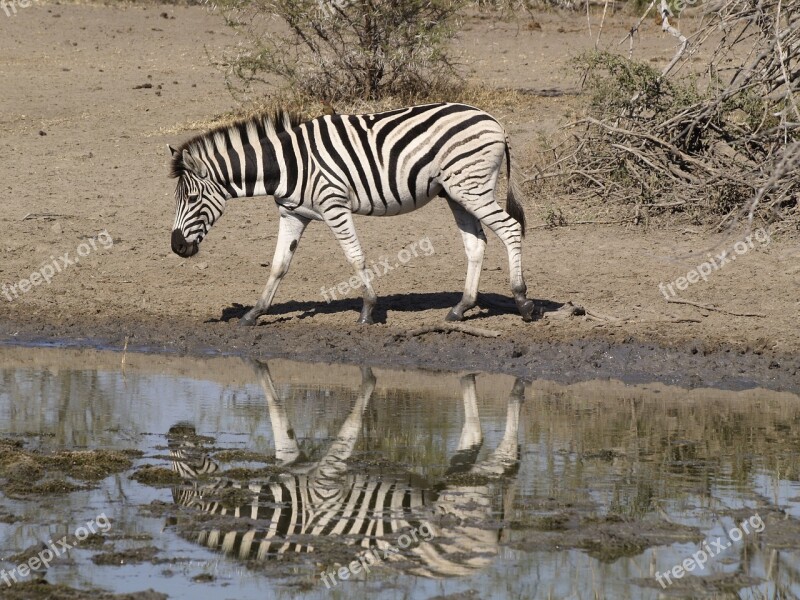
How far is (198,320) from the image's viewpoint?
1057 centimetres

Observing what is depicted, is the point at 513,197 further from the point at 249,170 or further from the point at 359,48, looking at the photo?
the point at 359,48

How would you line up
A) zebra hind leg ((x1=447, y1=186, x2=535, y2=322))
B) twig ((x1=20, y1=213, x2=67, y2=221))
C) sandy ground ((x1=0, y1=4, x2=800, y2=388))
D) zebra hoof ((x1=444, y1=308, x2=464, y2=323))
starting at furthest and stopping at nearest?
twig ((x1=20, y1=213, x2=67, y2=221)) → zebra hoof ((x1=444, y1=308, x2=464, y2=323)) → zebra hind leg ((x1=447, y1=186, x2=535, y2=322)) → sandy ground ((x1=0, y1=4, x2=800, y2=388))

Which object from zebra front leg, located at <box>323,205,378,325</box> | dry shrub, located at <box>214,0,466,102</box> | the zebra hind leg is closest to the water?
zebra front leg, located at <box>323,205,378,325</box>

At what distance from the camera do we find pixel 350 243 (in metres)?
9.95

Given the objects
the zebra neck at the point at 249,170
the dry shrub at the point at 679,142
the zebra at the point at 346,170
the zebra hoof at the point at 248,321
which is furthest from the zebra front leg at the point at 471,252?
the dry shrub at the point at 679,142

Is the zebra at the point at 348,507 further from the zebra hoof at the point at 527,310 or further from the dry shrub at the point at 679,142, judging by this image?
the dry shrub at the point at 679,142

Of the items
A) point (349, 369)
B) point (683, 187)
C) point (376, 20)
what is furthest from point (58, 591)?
point (376, 20)

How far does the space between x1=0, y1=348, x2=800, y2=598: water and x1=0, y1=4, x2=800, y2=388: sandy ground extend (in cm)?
60

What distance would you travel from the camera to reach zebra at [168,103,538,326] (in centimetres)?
979

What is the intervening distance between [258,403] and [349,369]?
133 centimetres

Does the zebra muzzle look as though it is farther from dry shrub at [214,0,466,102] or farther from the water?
dry shrub at [214,0,466,102]

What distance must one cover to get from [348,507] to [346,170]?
4425mm

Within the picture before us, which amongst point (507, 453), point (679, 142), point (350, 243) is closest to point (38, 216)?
point (350, 243)

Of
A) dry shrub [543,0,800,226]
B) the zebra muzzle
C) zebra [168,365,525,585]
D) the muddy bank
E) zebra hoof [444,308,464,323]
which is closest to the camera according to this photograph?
zebra [168,365,525,585]
